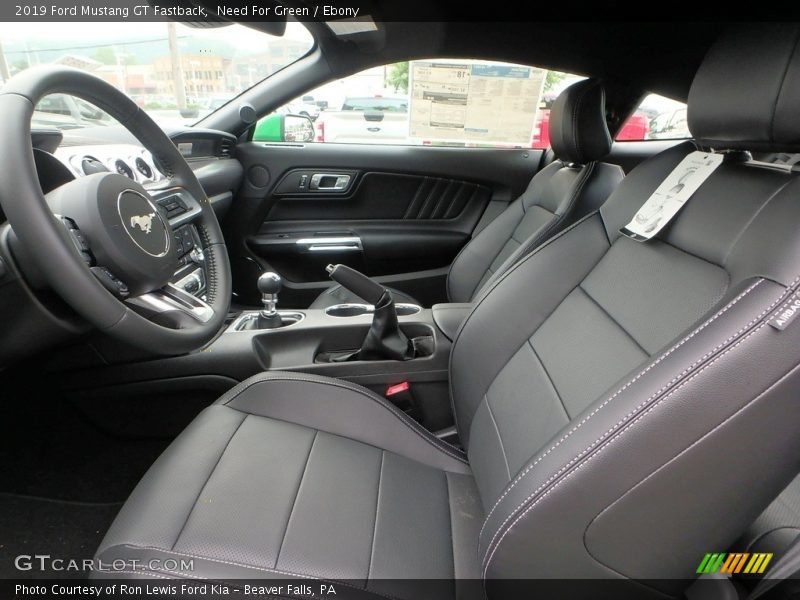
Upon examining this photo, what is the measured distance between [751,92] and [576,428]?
501 mm

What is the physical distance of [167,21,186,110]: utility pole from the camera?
5.13 feet

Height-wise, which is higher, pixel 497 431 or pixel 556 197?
pixel 556 197

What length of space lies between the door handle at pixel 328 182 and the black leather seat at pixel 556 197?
0.47m

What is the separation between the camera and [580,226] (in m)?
0.99

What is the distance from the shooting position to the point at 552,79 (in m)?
2.02

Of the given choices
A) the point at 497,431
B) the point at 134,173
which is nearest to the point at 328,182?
the point at 134,173

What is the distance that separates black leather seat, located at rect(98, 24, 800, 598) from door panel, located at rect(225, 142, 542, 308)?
3.66 ft

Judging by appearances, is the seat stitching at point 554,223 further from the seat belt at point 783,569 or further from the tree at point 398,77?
the tree at point 398,77

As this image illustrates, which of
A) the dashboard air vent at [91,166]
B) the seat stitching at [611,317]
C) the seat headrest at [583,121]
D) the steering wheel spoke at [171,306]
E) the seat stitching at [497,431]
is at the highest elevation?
the seat headrest at [583,121]

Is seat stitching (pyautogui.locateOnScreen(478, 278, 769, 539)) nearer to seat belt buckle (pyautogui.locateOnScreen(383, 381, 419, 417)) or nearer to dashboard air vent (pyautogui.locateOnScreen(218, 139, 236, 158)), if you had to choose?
seat belt buckle (pyautogui.locateOnScreen(383, 381, 419, 417))

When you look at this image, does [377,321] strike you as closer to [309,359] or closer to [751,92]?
[309,359]

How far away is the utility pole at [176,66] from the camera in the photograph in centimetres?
156

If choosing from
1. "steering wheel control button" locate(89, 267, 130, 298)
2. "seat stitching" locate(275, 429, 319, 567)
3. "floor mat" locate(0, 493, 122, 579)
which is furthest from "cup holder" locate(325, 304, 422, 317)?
"floor mat" locate(0, 493, 122, 579)

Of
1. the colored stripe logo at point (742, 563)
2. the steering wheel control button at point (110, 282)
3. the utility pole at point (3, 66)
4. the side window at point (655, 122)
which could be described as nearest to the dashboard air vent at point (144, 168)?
the utility pole at point (3, 66)
